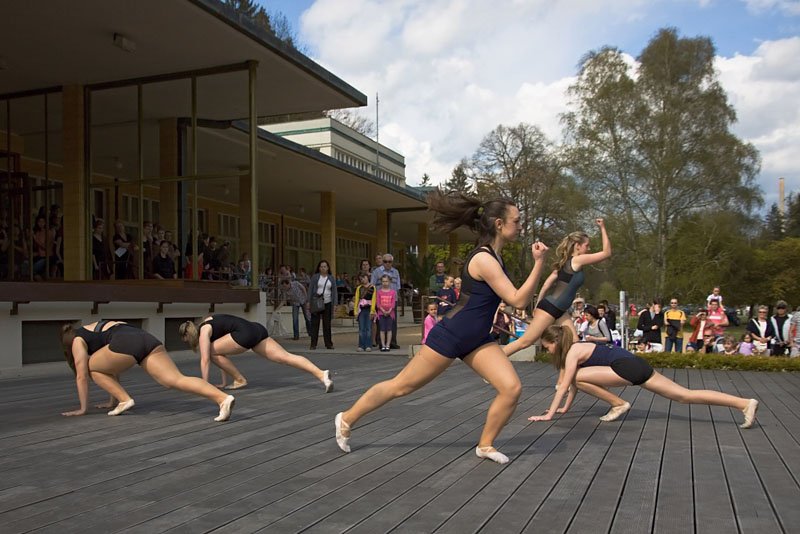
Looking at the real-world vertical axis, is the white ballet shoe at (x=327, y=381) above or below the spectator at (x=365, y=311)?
below

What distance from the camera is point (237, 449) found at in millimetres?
5250

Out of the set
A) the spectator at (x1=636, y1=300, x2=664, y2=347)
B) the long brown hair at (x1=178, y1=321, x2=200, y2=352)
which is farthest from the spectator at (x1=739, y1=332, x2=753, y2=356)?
the long brown hair at (x1=178, y1=321, x2=200, y2=352)

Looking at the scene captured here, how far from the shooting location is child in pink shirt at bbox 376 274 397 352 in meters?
14.7

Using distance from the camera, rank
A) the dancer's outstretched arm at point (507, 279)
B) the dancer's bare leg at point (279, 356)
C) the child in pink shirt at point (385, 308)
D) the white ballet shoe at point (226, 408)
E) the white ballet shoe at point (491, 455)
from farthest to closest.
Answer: the child in pink shirt at point (385, 308) → the dancer's bare leg at point (279, 356) → the white ballet shoe at point (226, 408) → the white ballet shoe at point (491, 455) → the dancer's outstretched arm at point (507, 279)

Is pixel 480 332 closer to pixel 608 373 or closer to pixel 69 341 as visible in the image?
pixel 608 373

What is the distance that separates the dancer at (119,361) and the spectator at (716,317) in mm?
12818

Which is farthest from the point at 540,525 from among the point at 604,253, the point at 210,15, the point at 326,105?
the point at 326,105

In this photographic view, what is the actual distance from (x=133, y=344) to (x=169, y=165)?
11980mm

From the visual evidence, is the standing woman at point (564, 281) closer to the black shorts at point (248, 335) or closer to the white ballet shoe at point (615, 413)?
the white ballet shoe at point (615, 413)

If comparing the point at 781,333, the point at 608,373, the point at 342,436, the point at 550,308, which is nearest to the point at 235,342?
the point at 342,436

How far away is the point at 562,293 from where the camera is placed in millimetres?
6777

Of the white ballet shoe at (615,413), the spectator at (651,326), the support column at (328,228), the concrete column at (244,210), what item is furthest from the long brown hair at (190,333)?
the support column at (328,228)

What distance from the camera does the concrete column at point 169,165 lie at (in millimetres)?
17672

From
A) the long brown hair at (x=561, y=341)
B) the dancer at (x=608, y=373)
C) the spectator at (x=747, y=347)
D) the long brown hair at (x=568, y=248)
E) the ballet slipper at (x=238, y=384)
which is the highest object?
the long brown hair at (x=568, y=248)
